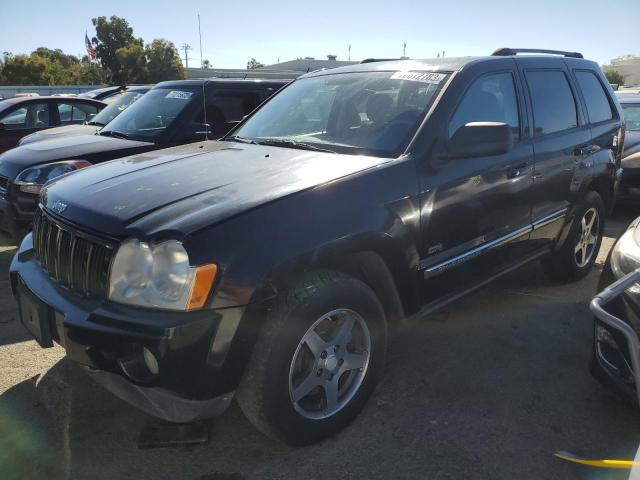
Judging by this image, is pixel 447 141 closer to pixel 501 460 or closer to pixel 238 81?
pixel 501 460

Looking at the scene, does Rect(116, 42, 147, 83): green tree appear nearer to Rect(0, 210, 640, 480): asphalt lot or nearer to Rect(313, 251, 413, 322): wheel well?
Rect(0, 210, 640, 480): asphalt lot

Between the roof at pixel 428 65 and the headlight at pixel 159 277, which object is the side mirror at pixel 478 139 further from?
the headlight at pixel 159 277

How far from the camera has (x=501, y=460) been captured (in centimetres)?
244

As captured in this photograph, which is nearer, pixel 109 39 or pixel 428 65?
pixel 428 65

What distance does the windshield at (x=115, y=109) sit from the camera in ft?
24.1

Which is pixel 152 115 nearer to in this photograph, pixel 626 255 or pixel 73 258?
pixel 73 258

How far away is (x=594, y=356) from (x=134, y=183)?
8.34 feet

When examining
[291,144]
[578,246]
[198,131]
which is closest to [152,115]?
[198,131]

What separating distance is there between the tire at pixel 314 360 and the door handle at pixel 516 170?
1373mm

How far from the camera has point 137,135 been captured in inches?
220

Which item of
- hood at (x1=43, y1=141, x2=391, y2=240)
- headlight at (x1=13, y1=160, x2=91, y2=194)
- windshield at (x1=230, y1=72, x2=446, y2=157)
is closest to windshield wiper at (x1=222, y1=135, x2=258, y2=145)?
windshield at (x1=230, y1=72, x2=446, y2=157)

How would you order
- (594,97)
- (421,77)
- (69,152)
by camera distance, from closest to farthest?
(421,77), (594,97), (69,152)

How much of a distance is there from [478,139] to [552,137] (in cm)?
132

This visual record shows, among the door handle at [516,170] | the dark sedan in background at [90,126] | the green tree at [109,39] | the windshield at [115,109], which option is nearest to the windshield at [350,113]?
the door handle at [516,170]
